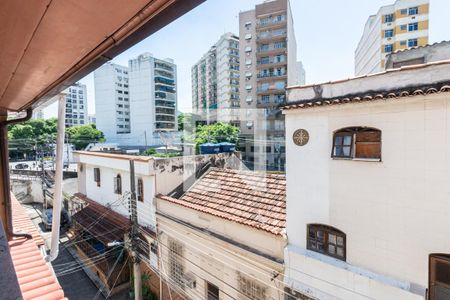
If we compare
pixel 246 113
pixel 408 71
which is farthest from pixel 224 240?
pixel 246 113

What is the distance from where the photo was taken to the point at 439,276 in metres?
4.50

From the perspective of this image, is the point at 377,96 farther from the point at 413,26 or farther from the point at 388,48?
the point at 413,26

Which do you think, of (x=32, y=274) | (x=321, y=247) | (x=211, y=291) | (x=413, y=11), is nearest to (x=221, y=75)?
(x=413, y=11)

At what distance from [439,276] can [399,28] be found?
1385 inches

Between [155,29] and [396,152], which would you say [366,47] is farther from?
[155,29]

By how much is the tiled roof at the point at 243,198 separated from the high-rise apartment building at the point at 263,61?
75.1ft

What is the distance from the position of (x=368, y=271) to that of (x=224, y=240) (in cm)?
388

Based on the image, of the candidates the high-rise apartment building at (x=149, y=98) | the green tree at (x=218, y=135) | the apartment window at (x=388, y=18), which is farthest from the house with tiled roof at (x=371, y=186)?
the high-rise apartment building at (x=149, y=98)

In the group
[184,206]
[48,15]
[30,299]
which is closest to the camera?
[48,15]

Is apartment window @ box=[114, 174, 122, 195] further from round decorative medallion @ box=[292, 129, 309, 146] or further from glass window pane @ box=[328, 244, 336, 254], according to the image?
glass window pane @ box=[328, 244, 336, 254]

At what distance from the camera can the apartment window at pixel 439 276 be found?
4.43 meters

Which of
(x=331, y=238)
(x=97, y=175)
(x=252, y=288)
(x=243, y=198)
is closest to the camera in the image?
(x=331, y=238)

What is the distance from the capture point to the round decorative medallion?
6121mm

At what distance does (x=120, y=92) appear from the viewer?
62531mm
